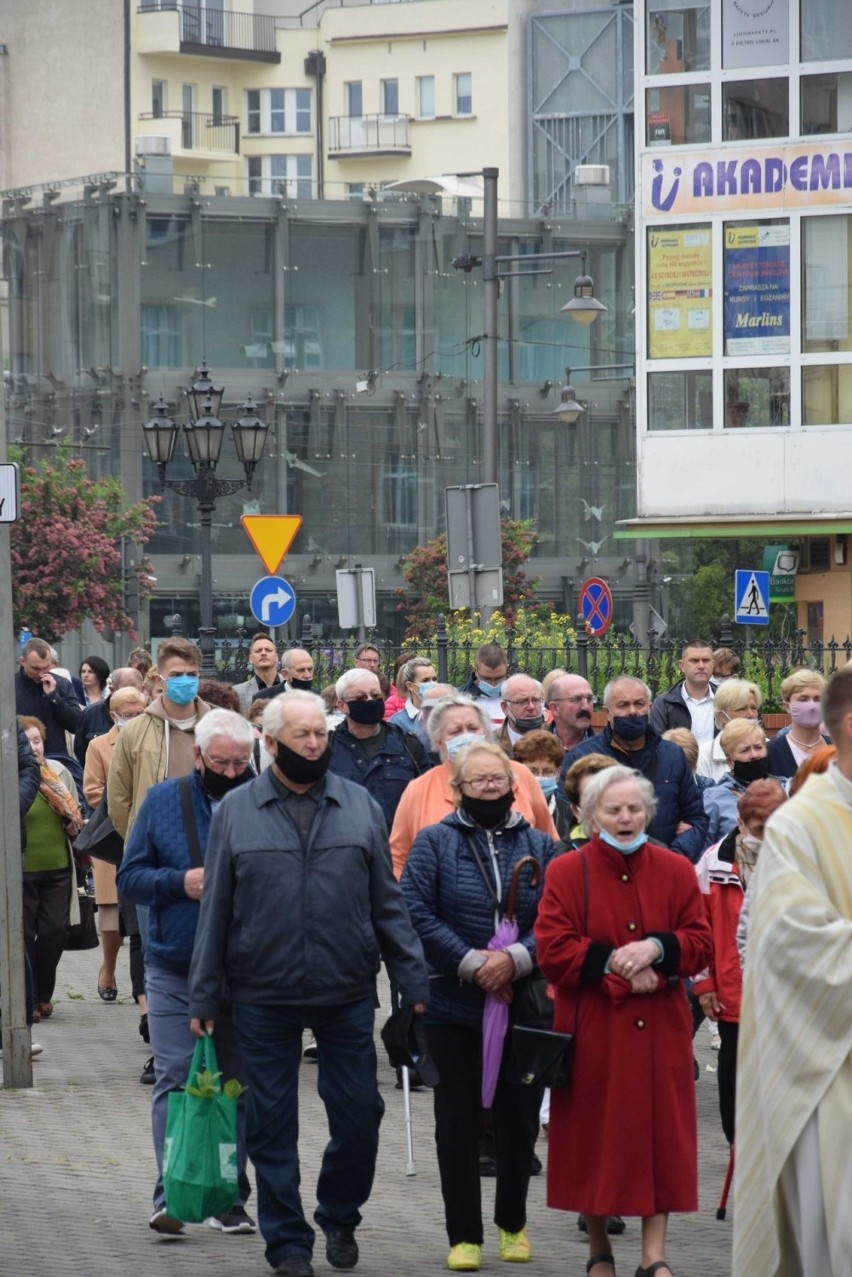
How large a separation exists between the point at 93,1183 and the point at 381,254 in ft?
173

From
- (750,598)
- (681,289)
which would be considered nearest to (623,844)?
(750,598)

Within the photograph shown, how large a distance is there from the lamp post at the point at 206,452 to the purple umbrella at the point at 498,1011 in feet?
42.2

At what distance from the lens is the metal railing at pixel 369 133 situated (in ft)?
266

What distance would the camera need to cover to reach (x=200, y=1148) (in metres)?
7.82

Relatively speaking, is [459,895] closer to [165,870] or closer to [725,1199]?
[165,870]

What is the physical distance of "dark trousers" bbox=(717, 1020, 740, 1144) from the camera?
877 centimetres

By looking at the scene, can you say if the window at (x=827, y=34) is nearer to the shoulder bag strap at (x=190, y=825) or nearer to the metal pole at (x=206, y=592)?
the metal pole at (x=206, y=592)

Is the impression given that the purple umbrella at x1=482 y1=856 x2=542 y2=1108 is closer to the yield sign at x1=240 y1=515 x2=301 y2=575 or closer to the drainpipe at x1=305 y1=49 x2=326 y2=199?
the yield sign at x1=240 y1=515 x2=301 y2=575

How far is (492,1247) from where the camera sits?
8125 millimetres

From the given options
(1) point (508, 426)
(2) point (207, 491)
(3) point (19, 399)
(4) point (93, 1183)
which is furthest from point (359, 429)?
(4) point (93, 1183)

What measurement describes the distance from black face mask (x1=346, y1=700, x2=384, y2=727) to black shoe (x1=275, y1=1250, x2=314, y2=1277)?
420cm

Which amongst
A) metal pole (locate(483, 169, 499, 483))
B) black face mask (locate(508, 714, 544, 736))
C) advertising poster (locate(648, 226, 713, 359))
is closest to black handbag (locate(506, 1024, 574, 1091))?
black face mask (locate(508, 714, 544, 736))

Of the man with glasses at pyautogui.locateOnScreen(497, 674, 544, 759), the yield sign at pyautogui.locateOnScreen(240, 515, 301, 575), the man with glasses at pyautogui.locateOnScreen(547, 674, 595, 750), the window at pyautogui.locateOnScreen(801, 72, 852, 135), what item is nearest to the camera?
the man with glasses at pyautogui.locateOnScreen(547, 674, 595, 750)

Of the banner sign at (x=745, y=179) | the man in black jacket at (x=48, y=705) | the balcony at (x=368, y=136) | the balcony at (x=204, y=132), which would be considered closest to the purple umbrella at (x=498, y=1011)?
the man in black jacket at (x=48, y=705)
